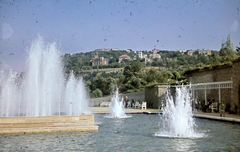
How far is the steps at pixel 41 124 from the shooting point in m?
9.57

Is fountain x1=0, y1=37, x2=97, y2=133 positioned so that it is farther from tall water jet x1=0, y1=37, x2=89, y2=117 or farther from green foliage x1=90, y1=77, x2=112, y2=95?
green foliage x1=90, y1=77, x2=112, y2=95

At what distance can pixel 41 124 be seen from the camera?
9719 millimetres

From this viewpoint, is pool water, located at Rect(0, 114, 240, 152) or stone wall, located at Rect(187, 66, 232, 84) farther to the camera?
stone wall, located at Rect(187, 66, 232, 84)

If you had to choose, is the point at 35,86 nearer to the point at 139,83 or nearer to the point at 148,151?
the point at 148,151

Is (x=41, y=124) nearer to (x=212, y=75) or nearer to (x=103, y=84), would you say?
(x=212, y=75)

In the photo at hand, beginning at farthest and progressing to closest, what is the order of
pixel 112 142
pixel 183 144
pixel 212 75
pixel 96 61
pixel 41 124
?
1. pixel 96 61
2. pixel 212 75
3. pixel 41 124
4. pixel 112 142
5. pixel 183 144

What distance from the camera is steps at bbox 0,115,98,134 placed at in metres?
9.57

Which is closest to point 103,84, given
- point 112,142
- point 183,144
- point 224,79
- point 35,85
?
point 224,79

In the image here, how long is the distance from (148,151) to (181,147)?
1.03 m

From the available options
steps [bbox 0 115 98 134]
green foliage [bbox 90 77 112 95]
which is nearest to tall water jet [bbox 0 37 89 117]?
steps [bbox 0 115 98 134]

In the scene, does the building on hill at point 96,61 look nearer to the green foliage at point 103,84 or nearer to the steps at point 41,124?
the green foliage at point 103,84

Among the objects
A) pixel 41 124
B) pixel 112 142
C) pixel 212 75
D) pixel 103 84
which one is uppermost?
pixel 103 84

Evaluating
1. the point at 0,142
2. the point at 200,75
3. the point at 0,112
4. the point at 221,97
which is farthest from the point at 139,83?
the point at 0,142

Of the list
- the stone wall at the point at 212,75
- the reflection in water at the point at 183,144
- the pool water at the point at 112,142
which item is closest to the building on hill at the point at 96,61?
the stone wall at the point at 212,75
